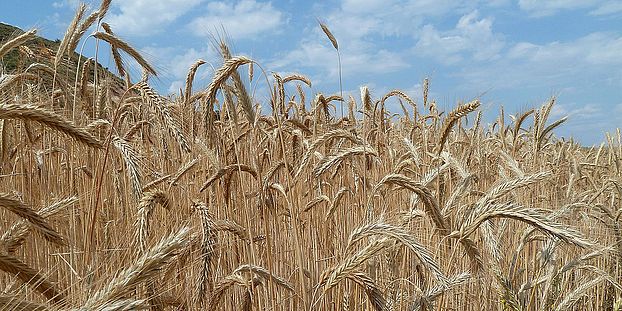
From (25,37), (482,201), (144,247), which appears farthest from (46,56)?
(482,201)

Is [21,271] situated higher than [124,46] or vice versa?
[124,46]

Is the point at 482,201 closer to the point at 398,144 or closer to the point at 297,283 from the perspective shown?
the point at 297,283

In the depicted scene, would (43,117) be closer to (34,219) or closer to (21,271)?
(34,219)

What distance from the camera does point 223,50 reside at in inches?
100.0

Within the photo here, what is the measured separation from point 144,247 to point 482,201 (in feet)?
4.02

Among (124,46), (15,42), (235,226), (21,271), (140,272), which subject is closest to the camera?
(140,272)

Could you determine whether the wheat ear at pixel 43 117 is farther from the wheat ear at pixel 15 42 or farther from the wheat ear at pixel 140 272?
the wheat ear at pixel 15 42

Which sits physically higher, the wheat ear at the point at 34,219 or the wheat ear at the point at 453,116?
the wheat ear at the point at 453,116

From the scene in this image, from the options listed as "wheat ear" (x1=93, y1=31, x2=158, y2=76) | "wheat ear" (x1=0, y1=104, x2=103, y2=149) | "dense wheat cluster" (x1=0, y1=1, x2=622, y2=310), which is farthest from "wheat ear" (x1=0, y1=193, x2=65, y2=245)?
"wheat ear" (x1=93, y1=31, x2=158, y2=76)

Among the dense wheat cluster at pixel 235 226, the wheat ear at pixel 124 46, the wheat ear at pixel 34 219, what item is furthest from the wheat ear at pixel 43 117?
the wheat ear at pixel 124 46

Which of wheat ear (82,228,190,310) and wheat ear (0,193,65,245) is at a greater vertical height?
wheat ear (0,193,65,245)

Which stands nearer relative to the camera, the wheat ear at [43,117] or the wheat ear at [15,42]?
the wheat ear at [43,117]

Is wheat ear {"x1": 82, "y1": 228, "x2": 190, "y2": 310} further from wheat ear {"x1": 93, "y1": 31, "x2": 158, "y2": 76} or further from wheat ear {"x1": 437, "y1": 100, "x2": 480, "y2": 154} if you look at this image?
wheat ear {"x1": 93, "y1": 31, "x2": 158, "y2": 76}

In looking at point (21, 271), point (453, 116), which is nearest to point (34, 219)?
point (21, 271)
